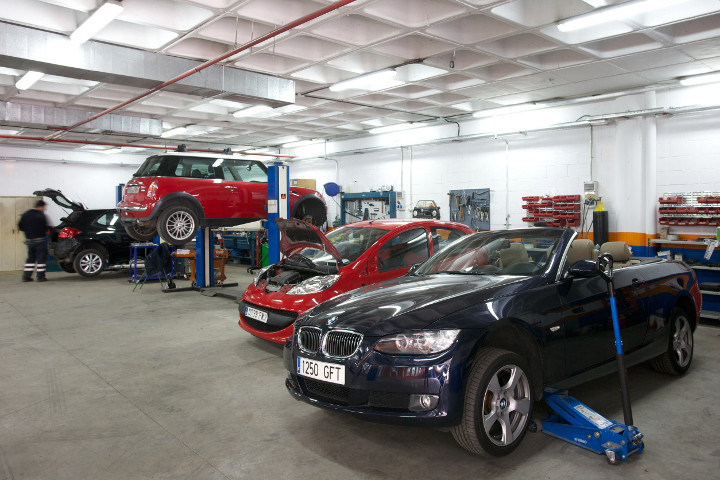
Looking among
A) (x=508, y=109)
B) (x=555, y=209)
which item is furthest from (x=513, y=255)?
(x=508, y=109)

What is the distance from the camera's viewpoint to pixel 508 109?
10242mm

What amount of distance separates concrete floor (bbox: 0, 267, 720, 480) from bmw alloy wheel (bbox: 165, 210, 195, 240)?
276cm

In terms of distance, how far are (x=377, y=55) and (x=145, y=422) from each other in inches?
240

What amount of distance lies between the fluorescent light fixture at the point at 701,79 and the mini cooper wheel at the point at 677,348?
17.4ft

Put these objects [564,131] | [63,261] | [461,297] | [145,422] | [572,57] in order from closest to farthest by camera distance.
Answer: [461,297] < [145,422] < [572,57] < [564,131] < [63,261]

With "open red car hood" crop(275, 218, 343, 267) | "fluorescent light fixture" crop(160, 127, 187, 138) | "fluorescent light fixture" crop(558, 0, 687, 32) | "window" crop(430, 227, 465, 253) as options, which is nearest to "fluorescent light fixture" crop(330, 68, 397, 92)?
"fluorescent light fixture" crop(558, 0, 687, 32)

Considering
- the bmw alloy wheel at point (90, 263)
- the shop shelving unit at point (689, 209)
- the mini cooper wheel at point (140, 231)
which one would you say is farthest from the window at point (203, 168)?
the shop shelving unit at point (689, 209)

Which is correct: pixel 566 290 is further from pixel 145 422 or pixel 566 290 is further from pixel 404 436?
pixel 145 422

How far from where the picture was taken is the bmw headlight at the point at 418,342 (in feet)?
8.25

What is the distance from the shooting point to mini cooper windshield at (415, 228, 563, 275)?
331cm

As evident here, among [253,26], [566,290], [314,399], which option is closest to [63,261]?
[253,26]

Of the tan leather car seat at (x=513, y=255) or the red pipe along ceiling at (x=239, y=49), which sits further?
the red pipe along ceiling at (x=239, y=49)

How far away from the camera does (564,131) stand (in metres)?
9.70

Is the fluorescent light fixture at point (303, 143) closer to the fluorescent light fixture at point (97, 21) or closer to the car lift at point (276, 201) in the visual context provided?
the car lift at point (276, 201)
